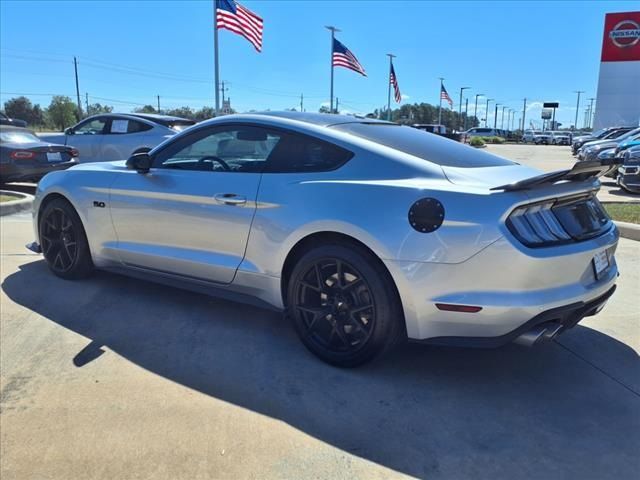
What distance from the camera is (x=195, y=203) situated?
3.81m

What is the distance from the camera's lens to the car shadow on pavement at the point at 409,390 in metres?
2.52

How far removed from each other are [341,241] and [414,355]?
0.95 meters

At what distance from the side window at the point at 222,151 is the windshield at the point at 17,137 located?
25.5 ft

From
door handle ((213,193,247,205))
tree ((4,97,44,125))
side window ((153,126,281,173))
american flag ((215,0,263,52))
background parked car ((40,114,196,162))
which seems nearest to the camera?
door handle ((213,193,247,205))

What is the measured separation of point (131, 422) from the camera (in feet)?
8.98

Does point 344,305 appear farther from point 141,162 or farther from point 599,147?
point 599,147

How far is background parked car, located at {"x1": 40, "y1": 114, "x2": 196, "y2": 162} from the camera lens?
10547 mm

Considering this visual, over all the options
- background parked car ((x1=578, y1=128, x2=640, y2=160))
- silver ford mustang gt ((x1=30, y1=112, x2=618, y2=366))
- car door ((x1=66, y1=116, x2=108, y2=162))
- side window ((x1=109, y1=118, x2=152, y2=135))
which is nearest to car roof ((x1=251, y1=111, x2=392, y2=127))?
silver ford mustang gt ((x1=30, y1=112, x2=618, y2=366))

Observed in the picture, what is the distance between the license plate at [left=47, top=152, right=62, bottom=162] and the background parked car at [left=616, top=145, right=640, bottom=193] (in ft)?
36.5

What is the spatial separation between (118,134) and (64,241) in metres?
6.72

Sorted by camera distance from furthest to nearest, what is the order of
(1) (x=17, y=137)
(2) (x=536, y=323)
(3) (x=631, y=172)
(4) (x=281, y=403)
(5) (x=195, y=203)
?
(3) (x=631, y=172), (1) (x=17, y=137), (5) (x=195, y=203), (4) (x=281, y=403), (2) (x=536, y=323)

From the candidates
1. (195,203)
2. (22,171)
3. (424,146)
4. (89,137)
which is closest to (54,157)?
(22,171)

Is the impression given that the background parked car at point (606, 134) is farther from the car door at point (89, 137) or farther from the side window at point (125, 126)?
the car door at point (89, 137)

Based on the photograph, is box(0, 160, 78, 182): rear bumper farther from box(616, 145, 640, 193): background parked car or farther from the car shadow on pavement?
box(616, 145, 640, 193): background parked car
